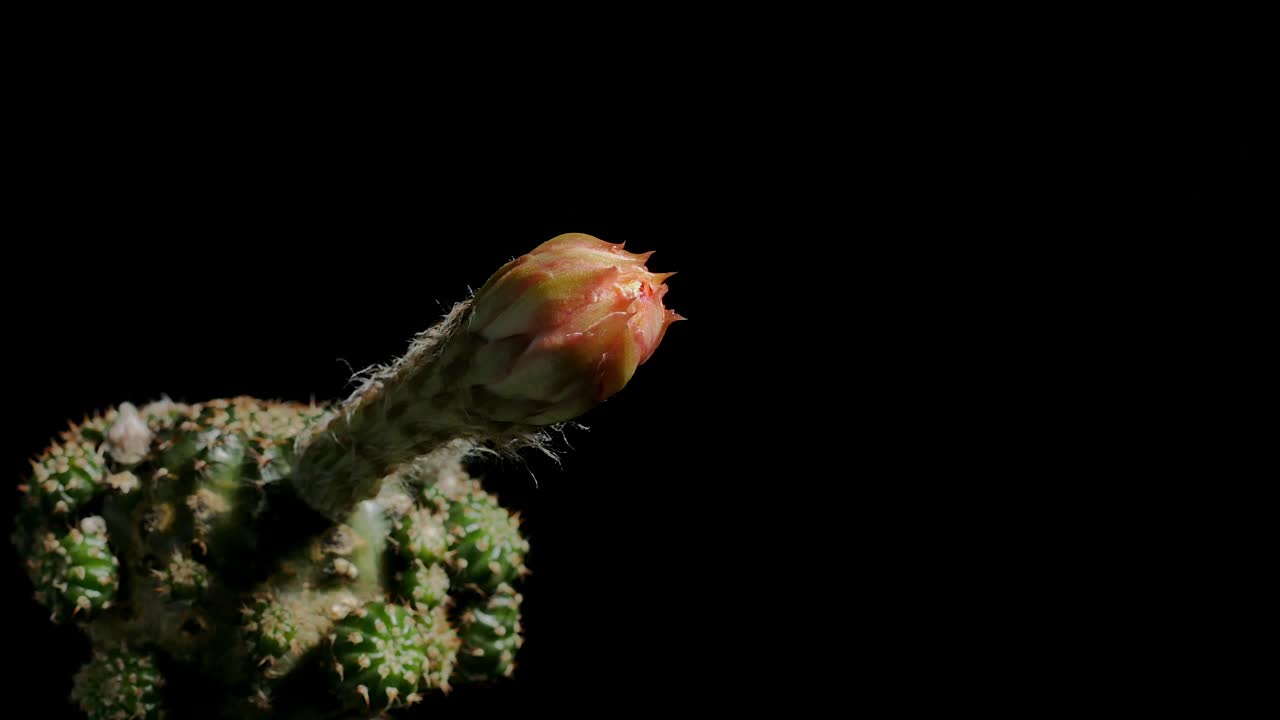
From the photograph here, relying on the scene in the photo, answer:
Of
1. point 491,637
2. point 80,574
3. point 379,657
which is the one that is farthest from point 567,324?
point 80,574

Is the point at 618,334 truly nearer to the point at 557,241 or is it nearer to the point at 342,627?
the point at 557,241

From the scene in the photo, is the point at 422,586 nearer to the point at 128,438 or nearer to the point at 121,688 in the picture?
the point at 121,688

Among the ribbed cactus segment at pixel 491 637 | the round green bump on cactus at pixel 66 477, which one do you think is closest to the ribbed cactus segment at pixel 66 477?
the round green bump on cactus at pixel 66 477

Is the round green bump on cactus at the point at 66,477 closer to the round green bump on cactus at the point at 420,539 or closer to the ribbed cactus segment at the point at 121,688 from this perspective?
the ribbed cactus segment at the point at 121,688

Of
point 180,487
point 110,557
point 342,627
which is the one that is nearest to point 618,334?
point 342,627

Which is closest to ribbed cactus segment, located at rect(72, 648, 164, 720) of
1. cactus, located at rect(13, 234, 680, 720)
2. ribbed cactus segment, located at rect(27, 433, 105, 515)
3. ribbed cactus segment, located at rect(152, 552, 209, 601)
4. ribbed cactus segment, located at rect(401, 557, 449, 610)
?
cactus, located at rect(13, 234, 680, 720)
